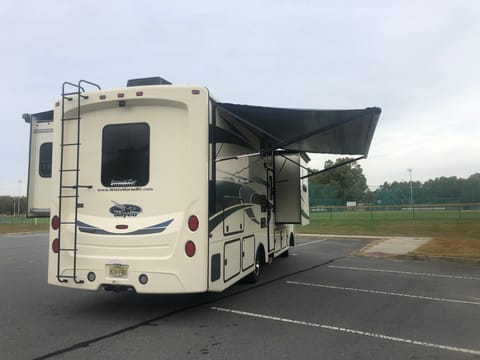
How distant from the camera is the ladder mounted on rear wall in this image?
20.0 feet

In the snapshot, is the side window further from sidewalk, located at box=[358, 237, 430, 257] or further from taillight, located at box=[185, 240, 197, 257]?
sidewalk, located at box=[358, 237, 430, 257]

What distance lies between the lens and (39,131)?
280 inches

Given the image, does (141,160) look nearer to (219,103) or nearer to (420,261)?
(219,103)

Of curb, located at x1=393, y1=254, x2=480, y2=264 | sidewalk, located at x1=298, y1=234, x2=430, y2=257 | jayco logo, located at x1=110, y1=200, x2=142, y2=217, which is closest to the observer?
→ jayco logo, located at x1=110, y1=200, x2=142, y2=217

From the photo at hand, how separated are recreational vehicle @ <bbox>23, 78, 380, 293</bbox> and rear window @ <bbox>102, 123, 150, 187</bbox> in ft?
0.05

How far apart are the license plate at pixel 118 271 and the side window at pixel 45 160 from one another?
219cm

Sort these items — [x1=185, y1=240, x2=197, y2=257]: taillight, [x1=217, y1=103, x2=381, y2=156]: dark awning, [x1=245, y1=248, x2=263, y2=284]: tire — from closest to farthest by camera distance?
[x1=185, y1=240, x2=197, y2=257]: taillight → [x1=217, y1=103, x2=381, y2=156]: dark awning → [x1=245, y1=248, x2=263, y2=284]: tire

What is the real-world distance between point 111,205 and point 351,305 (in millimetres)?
4095

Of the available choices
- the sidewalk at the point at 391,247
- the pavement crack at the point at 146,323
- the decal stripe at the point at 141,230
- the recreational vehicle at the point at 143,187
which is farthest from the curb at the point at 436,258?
the decal stripe at the point at 141,230

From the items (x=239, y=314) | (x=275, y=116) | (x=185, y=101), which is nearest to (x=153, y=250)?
(x=239, y=314)

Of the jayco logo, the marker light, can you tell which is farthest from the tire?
the jayco logo

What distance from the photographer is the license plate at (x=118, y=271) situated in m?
5.82

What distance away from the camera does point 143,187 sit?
5945mm

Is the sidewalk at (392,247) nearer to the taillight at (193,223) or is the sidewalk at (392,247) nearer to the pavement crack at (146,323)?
the pavement crack at (146,323)
